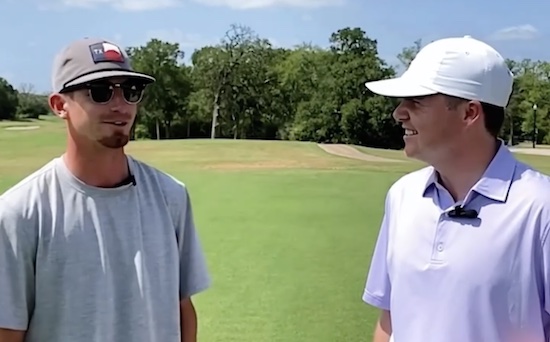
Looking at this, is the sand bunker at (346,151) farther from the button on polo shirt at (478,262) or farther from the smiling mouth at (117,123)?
the smiling mouth at (117,123)

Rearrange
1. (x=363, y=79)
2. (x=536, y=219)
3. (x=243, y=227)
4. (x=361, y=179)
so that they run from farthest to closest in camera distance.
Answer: (x=361, y=179)
(x=363, y=79)
(x=243, y=227)
(x=536, y=219)

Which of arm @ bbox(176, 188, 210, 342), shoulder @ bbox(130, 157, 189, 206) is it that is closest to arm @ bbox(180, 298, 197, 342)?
arm @ bbox(176, 188, 210, 342)

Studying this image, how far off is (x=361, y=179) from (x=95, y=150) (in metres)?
4.82

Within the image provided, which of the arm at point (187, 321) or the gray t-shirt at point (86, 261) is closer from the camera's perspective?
the gray t-shirt at point (86, 261)

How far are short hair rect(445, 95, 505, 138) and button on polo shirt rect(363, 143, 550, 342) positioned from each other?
0.11ft

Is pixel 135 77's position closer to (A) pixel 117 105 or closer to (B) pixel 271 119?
(A) pixel 117 105

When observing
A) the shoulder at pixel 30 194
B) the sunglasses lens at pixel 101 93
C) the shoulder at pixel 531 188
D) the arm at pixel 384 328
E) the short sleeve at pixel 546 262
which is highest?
the sunglasses lens at pixel 101 93

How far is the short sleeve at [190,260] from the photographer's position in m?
1.18

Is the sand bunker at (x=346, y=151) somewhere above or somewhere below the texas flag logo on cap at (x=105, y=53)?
below

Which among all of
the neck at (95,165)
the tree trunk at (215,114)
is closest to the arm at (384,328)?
the neck at (95,165)

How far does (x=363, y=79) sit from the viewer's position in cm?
533

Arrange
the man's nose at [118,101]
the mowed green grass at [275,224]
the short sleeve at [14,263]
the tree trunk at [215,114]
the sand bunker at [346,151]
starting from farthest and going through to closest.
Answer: the tree trunk at [215,114], the sand bunker at [346,151], the mowed green grass at [275,224], the man's nose at [118,101], the short sleeve at [14,263]

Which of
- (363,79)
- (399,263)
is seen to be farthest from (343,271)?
(399,263)

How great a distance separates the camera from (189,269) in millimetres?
1190
